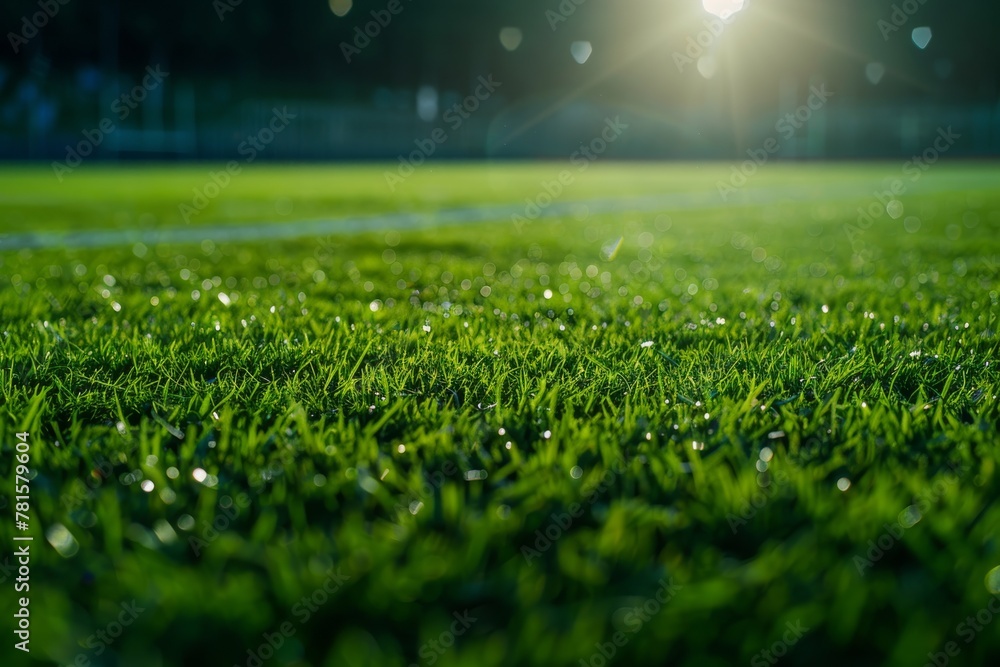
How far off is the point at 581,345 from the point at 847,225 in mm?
7648

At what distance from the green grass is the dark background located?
42.4 m

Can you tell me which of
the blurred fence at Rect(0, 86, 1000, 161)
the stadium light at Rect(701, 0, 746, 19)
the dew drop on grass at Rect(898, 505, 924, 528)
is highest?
the stadium light at Rect(701, 0, 746, 19)

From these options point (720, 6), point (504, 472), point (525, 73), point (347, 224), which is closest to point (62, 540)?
point (504, 472)

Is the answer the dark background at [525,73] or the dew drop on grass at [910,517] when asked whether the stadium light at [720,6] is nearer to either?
the dark background at [525,73]

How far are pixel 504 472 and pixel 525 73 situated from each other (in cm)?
5591

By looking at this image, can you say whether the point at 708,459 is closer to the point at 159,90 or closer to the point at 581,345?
the point at 581,345

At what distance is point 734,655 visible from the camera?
1.23 metres

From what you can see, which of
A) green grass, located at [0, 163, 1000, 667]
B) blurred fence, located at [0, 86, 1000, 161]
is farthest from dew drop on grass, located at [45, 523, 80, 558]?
blurred fence, located at [0, 86, 1000, 161]

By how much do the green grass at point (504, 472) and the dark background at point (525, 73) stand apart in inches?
1669

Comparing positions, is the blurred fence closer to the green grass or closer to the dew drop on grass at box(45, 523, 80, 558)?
the green grass

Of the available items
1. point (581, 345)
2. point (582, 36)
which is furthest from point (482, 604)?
point (582, 36)

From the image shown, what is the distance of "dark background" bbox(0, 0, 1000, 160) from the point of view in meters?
45.7

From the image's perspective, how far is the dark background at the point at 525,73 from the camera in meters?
45.7

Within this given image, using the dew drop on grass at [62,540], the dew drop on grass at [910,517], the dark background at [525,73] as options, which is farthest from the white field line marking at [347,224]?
the dark background at [525,73]
